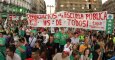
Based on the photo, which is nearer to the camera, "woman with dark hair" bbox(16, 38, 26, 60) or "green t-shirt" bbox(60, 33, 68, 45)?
"woman with dark hair" bbox(16, 38, 26, 60)

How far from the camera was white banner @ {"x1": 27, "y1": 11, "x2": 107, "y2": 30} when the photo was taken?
47.8 feet

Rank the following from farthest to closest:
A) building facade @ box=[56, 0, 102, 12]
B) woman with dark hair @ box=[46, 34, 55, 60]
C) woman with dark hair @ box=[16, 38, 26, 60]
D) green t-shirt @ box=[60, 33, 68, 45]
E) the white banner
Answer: building facade @ box=[56, 0, 102, 12]
the white banner
green t-shirt @ box=[60, 33, 68, 45]
woman with dark hair @ box=[46, 34, 55, 60]
woman with dark hair @ box=[16, 38, 26, 60]

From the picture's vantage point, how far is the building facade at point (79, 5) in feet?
483

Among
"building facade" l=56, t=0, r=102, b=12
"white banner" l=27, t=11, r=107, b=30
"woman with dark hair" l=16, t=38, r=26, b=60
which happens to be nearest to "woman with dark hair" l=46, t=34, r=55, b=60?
"woman with dark hair" l=16, t=38, r=26, b=60

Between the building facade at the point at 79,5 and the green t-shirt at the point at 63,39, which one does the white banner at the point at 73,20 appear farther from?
the building facade at the point at 79,5

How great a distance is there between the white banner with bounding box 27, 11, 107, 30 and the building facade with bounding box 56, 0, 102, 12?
130 meters

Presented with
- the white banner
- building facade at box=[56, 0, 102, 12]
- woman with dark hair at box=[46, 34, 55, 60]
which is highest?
building facade at box=[56, 0, 102, 12]

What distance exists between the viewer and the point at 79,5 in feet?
494

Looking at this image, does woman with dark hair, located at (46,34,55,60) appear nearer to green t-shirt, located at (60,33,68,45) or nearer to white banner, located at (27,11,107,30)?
green t-shirt, located at (60,33,68,45)

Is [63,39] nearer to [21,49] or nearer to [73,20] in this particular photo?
[73,20]

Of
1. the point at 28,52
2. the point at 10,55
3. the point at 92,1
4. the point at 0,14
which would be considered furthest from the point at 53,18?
the point at 92,1

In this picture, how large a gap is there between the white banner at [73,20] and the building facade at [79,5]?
130021mm

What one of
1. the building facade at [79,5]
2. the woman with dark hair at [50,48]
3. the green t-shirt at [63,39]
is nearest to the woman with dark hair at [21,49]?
the woman with dark hair at [50,48]

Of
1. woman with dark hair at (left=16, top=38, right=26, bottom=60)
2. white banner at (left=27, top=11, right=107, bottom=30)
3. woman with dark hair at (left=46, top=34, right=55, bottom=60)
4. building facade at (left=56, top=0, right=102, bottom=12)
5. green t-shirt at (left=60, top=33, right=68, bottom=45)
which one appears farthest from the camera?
building facade at (left=56, top=0, right=102, bottom=12)
